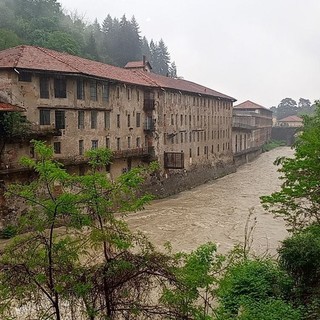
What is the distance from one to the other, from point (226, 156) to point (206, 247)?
5040 centimetres

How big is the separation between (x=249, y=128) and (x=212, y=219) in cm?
4779

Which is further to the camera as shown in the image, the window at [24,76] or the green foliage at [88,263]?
the window at [24,76]

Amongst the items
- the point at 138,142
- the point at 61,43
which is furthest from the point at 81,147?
the point at 61,43

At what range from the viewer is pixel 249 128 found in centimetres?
7694

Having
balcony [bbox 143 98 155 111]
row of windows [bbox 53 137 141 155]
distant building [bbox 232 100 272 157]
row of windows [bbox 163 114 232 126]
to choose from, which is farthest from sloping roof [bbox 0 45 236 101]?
distant building [bbox 232 100 272 157]

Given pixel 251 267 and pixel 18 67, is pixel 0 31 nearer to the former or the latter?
pixel 18 67

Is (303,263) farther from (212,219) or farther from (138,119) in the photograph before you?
(138,119)

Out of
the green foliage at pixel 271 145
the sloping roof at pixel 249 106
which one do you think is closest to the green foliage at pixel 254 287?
the green foliage at pixel 271 145

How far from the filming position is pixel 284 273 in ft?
48.6

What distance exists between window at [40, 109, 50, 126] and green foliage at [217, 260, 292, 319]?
19228 millimetres

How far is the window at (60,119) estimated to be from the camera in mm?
30438

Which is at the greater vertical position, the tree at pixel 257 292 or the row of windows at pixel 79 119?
the row of windows at pixel 79 119

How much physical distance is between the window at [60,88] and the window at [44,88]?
0.67 metres

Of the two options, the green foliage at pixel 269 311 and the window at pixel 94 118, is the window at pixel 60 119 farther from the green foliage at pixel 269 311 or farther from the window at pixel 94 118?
the green foliage at pixel 269 311
